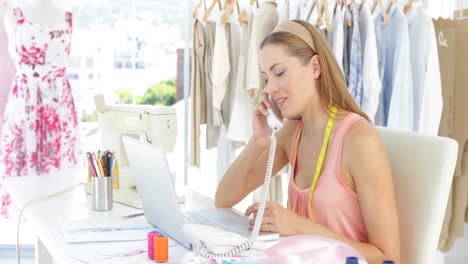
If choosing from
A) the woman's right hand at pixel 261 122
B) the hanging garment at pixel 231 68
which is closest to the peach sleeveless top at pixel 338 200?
the woman's right hand at pixel 261 122

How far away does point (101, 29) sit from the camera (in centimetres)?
352

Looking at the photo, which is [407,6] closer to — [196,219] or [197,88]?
[197,88]

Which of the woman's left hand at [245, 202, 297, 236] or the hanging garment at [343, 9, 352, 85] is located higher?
the hanging garment at [343, 9, 352, 85]

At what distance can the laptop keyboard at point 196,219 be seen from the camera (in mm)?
1433

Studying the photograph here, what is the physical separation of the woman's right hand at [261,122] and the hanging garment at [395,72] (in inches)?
50.1

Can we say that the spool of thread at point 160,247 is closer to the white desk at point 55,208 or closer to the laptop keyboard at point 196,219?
the white desk at point 55,208

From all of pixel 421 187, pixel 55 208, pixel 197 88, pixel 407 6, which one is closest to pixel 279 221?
pixel 421 187

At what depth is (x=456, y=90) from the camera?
2.93 meters

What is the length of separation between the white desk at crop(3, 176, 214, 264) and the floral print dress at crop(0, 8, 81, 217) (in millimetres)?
900

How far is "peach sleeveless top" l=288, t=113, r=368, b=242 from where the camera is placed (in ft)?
4.76

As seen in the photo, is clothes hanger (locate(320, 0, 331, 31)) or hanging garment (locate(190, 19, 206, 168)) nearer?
clothes hanger (locate(320, 0, 331, 31))

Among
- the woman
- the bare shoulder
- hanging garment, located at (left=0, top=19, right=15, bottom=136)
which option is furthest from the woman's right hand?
hanging garment, located at (left=0, top=19, right=15, bottom=136)

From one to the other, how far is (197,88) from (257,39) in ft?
1.33

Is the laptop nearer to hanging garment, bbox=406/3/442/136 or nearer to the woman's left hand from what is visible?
the woman's left hand
